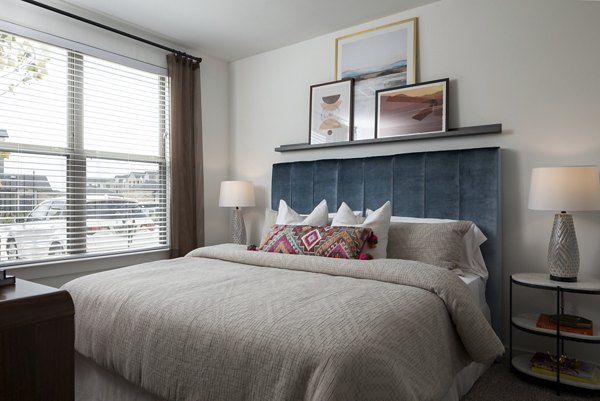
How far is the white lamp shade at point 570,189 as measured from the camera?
224 centimetres

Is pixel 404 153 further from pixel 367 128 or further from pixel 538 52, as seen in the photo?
pixel 538 52

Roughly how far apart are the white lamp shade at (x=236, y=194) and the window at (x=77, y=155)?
1.79 feet

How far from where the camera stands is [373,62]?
3367mm

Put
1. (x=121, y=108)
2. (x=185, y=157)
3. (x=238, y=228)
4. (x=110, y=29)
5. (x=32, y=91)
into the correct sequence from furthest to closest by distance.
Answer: (x=238, y=228)
(x=185, y=157)
(x=121, y=108)
(x=110, y=29)
(x=32, y=91)

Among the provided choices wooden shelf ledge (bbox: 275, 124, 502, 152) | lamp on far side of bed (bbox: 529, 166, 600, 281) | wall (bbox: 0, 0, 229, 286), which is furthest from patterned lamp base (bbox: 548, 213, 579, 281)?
wall (bbox: 0, 0, 229, 286)

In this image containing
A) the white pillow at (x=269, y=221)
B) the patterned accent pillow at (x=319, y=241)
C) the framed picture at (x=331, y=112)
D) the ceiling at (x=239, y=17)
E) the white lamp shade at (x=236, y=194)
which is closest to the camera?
the patterned accent pillow at (x=319, y=241)

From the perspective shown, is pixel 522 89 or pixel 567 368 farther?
pixel 522 89

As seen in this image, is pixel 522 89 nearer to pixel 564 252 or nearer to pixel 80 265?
pixel 564 252

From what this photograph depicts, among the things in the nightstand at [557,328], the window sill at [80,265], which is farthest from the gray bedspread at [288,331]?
the window sill at [80,265]

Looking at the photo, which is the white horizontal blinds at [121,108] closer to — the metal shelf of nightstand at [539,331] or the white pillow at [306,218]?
the white pillow at [306,218]

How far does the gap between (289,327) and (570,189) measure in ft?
6.10

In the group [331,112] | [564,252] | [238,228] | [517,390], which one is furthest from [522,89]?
[238,228]

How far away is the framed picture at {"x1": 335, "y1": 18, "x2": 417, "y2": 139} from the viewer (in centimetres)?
320

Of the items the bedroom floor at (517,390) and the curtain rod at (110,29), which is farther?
the curtain rod at (110,29)
